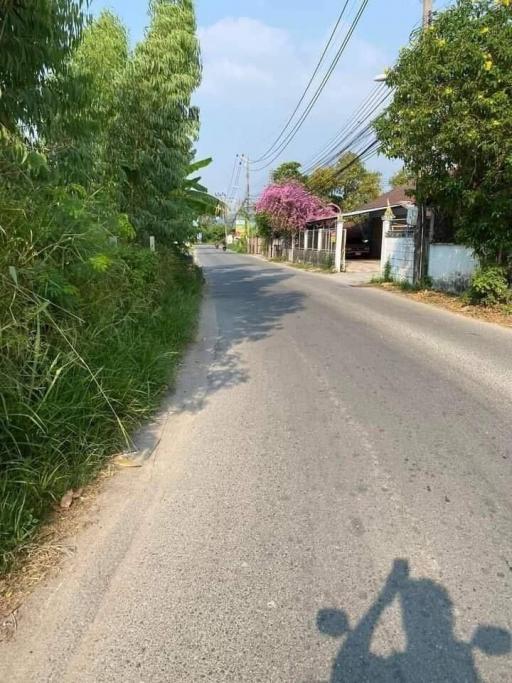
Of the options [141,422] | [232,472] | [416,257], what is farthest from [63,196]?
[416,257]

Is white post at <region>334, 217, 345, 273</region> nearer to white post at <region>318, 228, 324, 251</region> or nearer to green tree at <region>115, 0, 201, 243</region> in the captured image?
white post at <region>318, 228, 324, 251</region>

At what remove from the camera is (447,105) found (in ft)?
37.0

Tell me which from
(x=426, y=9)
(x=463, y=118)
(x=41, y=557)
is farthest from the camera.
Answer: (x=426, y=9)

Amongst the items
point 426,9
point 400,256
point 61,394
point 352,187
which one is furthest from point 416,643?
Result: point 352,187

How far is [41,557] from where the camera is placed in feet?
9.63

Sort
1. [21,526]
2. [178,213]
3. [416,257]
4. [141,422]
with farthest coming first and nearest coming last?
[416,257] → [178,213] → [141,422] → [21,526]

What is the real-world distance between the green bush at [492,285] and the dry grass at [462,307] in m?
0.22

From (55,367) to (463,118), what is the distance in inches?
395

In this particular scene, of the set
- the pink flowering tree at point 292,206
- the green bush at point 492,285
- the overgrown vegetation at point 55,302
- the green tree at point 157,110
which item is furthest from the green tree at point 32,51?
the pink flowering tree at point 292,206

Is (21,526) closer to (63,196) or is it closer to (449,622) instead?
(449,622)

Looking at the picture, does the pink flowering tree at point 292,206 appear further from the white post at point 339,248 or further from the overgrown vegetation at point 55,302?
the overgrown vegetation at point 55,302

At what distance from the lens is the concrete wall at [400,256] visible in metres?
18.0

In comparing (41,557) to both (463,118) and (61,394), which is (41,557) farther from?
(463,118)

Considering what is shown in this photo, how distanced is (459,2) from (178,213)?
7.46 meters
